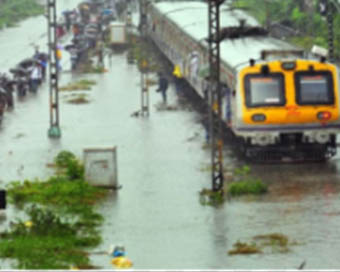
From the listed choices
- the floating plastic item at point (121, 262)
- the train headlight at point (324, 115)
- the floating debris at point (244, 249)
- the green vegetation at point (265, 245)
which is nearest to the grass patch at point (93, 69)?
the train headlight at point (324, 115)

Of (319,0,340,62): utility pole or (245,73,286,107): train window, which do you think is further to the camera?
(319,0,340,62): utility pole

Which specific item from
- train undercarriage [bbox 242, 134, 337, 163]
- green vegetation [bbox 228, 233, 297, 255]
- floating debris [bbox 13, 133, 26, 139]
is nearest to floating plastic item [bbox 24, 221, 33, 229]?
green vegetation [bbox 228, 233, 297, 255]

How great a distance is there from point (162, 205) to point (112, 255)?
4.89 m

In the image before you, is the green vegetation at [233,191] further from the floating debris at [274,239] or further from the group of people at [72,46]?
the group of people at [72,46]

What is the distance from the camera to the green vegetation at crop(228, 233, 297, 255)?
20.1m

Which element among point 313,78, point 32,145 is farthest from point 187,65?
point 313,78

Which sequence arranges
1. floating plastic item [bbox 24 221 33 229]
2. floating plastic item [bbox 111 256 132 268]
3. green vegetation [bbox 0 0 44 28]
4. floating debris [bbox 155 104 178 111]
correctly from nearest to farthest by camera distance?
floating plastic item [bbox 111 256 132 268] → floating plastic item [bbox 24 221 33 229] → floating debris [bbox 155 104 178 111] → green vegetation [bbox 0 0 44 28]

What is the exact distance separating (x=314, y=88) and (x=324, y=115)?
2.19 feet

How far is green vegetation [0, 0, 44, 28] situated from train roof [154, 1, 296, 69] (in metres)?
24.0

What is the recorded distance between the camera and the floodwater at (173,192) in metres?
20.1

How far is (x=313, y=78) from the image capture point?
2911 cm

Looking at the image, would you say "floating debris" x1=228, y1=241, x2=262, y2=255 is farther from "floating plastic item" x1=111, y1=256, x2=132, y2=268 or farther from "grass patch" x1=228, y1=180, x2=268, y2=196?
"grass patch" x1=228, y1=180, x2=268, y2=196

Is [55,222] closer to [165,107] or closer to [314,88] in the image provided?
[314,88]

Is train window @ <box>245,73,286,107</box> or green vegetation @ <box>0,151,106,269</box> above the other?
train window @ <box>245,73,286,107</box>
